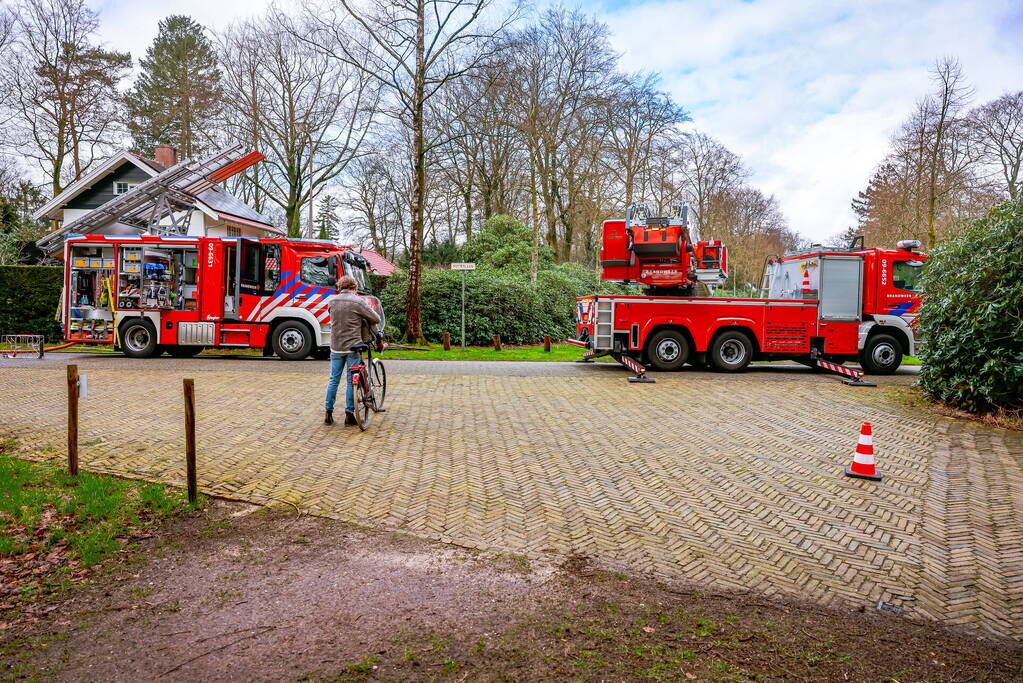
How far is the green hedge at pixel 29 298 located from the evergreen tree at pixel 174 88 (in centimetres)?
1320

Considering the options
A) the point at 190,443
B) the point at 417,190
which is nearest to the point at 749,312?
the point at 417,190

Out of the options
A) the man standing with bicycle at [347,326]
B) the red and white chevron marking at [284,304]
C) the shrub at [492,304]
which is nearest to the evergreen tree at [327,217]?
the shrub at [492,304]

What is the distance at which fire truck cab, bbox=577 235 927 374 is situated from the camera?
14.1 meters

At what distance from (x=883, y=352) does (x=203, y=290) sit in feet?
52.7

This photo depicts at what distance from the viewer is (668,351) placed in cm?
1434

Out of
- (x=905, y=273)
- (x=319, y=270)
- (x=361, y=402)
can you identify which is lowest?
(x=361, y=402)

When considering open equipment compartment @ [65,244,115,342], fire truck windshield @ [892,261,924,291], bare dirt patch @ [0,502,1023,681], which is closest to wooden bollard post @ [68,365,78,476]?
bare dirt patch @ [0,502,1023,681]

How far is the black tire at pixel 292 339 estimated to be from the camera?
A: 50.3 ft

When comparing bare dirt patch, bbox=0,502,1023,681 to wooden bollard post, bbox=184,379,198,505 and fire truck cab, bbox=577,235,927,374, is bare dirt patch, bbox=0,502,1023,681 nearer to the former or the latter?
wooden bollard post, bbox=184,379,198,505

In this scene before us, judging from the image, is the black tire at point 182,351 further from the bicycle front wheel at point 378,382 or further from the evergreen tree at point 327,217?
the evergreen tree at point 327,217

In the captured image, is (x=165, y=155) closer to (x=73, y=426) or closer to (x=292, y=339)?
(x=292, y=339)

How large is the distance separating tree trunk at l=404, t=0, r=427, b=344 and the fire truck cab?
22.3 feet

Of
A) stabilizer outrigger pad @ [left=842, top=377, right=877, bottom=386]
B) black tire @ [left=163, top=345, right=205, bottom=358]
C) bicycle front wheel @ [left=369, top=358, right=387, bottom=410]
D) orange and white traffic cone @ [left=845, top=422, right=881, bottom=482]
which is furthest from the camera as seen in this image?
black tire @ [left=163, top=345, right=205, bottom=358]

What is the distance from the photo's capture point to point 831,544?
4.43 m
